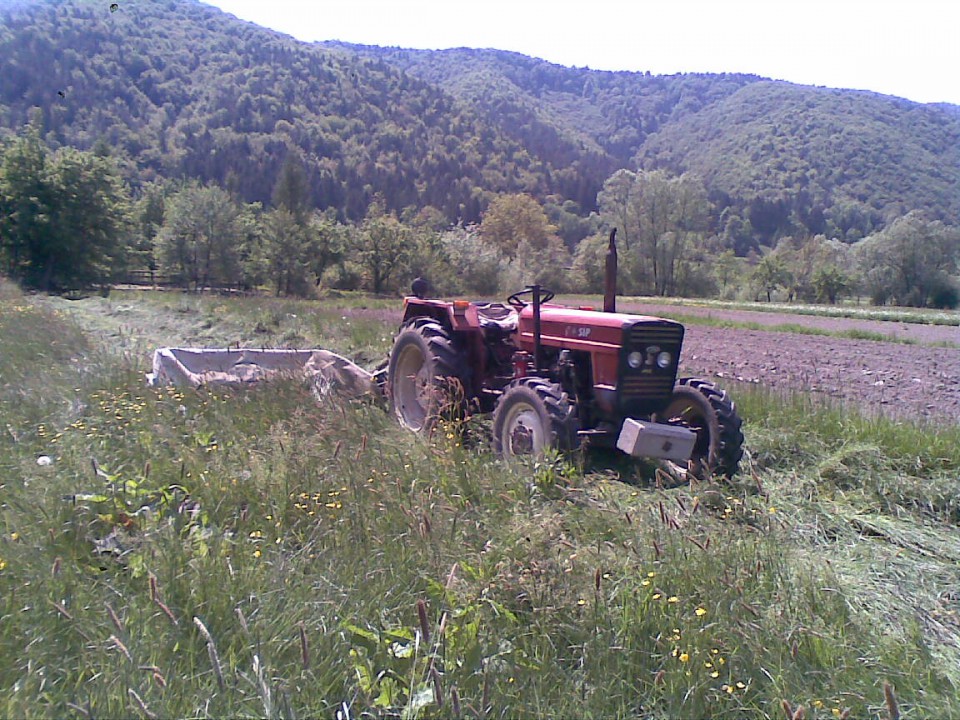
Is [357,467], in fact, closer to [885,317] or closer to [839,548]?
[839,548]

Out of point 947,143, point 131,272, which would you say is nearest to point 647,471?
point 131,272

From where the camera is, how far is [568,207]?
2635 inches

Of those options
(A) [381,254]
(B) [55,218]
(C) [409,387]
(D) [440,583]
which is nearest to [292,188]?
(A) [381,254]

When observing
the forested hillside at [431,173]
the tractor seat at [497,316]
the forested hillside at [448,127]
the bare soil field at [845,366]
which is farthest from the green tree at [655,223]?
the tractor seat at [497,316]

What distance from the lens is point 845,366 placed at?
1217 centimetres

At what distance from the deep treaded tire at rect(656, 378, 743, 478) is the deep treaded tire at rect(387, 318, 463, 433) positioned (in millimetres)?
1739

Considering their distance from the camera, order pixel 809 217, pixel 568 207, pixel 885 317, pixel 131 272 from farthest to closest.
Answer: pixel 568 207 → pixel 809 217 → pixel 131 272 → pixel 885 317

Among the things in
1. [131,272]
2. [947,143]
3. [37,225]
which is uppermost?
[947,143]

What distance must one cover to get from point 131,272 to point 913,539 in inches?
1890

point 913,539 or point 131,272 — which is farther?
point 131,272

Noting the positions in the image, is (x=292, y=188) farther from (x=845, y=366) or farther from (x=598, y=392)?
(x=598, y=392)

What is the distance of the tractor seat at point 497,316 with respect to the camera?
6.60 meters

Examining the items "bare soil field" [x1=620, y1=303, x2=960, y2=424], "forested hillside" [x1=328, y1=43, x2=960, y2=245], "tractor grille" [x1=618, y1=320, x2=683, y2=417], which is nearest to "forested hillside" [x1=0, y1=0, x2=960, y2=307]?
"forested hillside" [x1=328, y1=43, x2=960, y2=245]

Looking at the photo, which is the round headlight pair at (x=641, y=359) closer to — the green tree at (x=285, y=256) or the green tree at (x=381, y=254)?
the green tree at (x=381, y=254)
